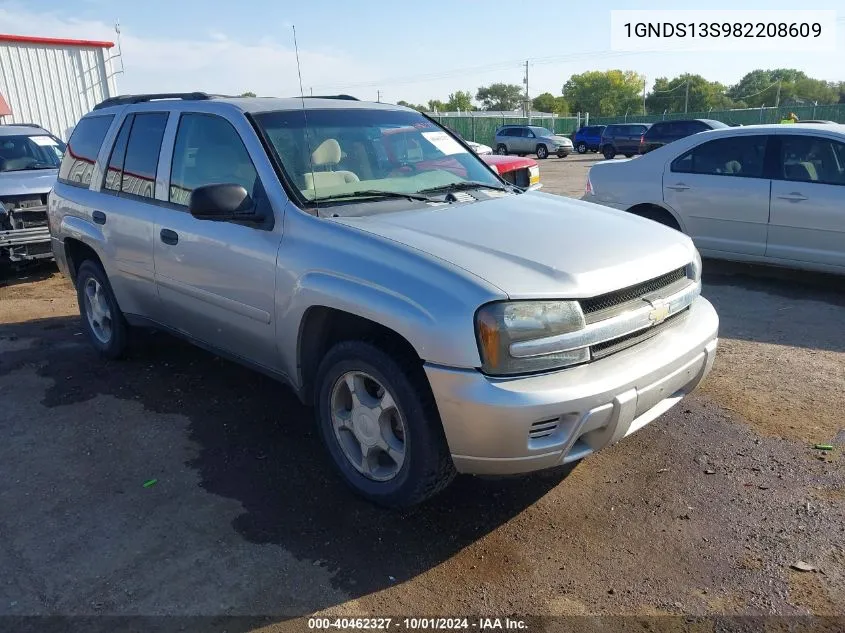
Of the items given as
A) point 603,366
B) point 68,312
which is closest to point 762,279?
point 603,366

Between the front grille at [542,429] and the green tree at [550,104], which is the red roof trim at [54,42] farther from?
the green tree at [550,104]

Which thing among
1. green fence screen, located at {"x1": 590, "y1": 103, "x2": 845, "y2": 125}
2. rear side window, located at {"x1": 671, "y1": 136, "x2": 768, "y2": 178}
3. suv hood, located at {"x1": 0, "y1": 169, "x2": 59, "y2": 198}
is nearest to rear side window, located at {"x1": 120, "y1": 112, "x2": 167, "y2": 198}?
suv hood, located at {"x1": 0, "y1": 169, "x2": 59, "y2": 198}

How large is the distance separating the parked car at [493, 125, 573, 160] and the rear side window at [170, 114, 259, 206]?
31.0 meters

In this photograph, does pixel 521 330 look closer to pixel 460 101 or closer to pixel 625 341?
pixel 625 341

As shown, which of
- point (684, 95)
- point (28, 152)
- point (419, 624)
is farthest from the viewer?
point (684, 95)

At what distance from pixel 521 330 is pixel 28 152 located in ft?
30.7

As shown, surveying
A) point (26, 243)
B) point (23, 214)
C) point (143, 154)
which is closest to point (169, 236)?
point (143, 154)

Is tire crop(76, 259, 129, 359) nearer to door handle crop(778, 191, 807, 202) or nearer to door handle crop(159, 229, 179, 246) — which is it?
door handle crop(159, 229, 179, 246)

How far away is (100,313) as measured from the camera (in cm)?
532

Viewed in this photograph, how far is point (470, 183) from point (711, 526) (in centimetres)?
227

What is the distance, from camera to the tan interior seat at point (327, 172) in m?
3.56

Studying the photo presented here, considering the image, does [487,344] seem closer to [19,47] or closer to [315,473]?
[315,473]

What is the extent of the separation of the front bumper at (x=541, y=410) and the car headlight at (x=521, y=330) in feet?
0.14

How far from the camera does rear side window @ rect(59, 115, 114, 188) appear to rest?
503 cm
